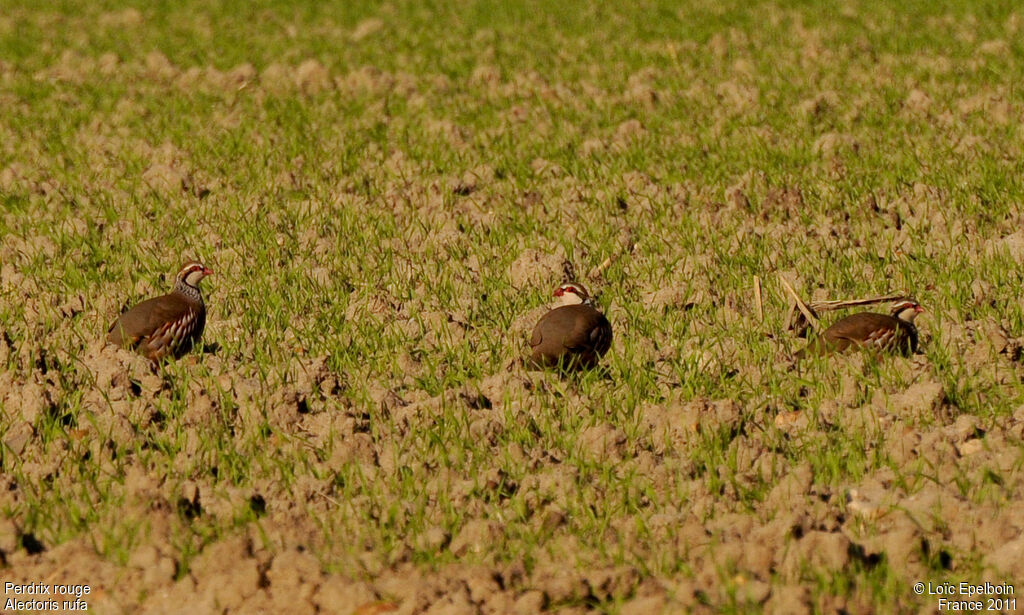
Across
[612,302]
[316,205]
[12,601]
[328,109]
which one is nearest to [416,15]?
[328,109]

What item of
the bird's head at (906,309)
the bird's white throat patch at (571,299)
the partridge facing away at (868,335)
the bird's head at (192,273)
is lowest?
the bird's head at (906,309)

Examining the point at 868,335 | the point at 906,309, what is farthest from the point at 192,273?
the point at 906,309

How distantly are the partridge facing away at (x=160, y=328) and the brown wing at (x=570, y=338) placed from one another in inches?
65.1

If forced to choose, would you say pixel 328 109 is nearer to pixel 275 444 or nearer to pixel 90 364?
pixel 90 364

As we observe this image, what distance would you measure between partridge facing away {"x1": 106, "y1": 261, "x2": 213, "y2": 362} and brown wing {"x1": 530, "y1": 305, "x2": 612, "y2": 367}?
65.1 inches

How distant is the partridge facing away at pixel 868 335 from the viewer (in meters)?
5.86

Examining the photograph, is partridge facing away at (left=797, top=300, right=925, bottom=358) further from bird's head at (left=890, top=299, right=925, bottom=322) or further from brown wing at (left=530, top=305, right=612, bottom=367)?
brown wing at (left=530, top=305, right=612, bottom=367)

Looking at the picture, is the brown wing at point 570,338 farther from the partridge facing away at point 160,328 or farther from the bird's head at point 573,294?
the partridge facing away at point 160,328

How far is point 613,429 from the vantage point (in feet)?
17.2

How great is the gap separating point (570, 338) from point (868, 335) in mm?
1355

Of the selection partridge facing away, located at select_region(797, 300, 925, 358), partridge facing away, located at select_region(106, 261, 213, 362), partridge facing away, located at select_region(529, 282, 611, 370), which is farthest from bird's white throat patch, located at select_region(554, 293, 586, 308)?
partridge facing away, located at select_region(106, 261, 213, 362)

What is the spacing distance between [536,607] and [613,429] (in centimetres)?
126

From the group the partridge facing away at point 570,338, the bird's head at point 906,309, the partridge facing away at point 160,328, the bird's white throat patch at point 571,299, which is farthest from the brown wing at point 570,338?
the partridge facing away at point 160,328

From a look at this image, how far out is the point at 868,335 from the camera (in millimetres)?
5902
